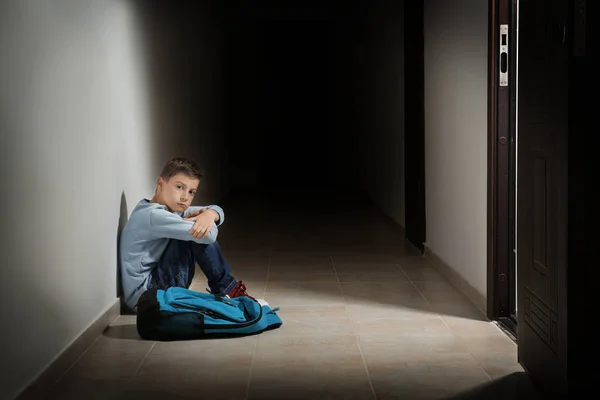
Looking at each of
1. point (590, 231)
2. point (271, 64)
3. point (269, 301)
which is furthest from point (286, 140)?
point (590, 231)

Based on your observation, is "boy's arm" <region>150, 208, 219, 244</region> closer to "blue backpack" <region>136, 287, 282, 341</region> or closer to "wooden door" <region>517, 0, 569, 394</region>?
"blue backpack" <region>136, 287, 282, 341</region>

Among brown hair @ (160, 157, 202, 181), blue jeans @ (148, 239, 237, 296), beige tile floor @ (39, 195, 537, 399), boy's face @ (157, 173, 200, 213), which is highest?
brown hair @ (160, 157, 202, 181)

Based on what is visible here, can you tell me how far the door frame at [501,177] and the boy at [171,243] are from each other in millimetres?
1193

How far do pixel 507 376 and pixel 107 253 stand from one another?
1801mm

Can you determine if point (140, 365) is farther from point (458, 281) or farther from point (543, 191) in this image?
point (458, 281)

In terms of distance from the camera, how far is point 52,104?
274 cm

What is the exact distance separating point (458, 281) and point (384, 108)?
3722 mm

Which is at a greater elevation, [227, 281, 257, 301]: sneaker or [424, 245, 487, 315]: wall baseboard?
[227, 281, 257, 301]: sneaker

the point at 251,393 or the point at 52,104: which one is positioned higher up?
the point at 52,104

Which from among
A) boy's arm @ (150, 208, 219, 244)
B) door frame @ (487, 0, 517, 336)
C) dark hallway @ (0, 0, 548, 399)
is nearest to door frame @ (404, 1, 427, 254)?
dark hallway @ (0, 0, 548, 399)

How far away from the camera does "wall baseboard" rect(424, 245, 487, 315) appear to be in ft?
12.4

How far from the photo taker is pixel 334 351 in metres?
3.07

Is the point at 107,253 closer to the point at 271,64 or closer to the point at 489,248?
the point at 489,248

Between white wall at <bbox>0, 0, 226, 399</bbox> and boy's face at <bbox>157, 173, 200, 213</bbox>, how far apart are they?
0.21m
